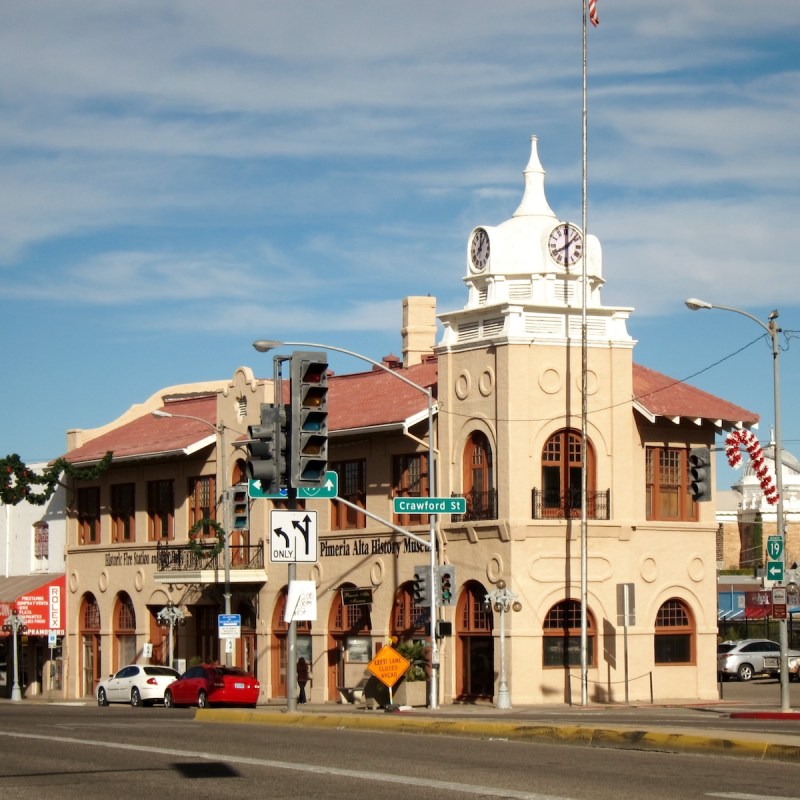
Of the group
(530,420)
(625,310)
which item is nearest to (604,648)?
(530,420)

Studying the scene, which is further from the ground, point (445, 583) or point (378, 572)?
point (378, 572)

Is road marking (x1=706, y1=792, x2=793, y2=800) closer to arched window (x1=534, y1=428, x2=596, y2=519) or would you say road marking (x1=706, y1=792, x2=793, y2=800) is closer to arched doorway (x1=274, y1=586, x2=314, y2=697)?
arched window (x1=534, y1=428, x2=596, y2=519)

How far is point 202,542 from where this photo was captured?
52.6 metres

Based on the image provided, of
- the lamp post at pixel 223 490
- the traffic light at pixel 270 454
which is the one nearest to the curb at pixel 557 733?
the traffic light at pixel 270 454

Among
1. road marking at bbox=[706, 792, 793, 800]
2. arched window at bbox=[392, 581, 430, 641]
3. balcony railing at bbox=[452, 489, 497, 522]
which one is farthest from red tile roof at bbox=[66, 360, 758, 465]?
road marking at bbox=[706, 792, 793, 800]

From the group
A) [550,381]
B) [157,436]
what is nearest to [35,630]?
[157,436]

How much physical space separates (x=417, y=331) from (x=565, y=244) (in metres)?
11.5

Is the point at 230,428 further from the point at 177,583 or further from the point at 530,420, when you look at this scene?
the point at 530,420

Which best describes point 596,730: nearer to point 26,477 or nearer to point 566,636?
point 566,636

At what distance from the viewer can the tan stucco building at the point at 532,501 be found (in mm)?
42500

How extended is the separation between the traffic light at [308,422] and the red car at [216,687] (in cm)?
2208

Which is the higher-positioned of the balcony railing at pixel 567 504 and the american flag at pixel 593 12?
the american flag at pixel 593 12

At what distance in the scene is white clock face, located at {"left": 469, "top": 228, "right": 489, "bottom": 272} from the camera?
146 ft

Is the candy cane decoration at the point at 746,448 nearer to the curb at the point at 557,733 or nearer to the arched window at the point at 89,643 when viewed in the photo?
the curb at the point at 557,733
